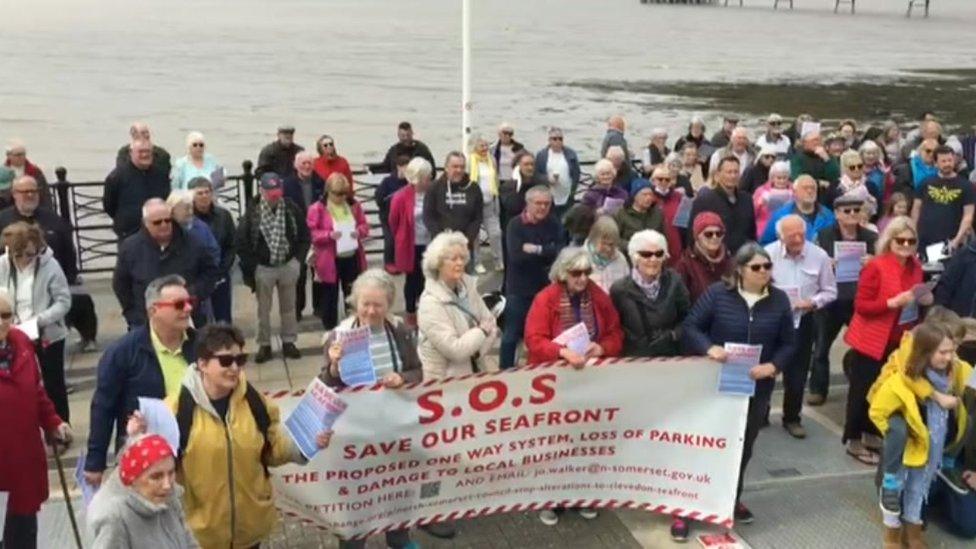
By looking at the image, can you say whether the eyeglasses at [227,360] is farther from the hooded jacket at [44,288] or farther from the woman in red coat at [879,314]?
the woman in red coat at [879,314]

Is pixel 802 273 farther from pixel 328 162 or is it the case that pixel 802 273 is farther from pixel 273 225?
pixel 328 162

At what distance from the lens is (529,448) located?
597 cm

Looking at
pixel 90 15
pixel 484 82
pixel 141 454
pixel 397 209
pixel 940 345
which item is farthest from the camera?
pixel 90 15

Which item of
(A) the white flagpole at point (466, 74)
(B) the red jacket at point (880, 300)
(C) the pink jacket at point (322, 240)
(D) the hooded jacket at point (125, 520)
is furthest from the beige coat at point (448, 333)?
(A) the white flagpole at point (466, 74)

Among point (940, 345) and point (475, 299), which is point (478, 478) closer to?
point (475, 299)

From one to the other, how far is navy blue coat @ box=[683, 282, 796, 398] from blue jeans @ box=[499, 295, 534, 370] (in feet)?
7.63

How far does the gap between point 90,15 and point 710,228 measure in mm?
121343

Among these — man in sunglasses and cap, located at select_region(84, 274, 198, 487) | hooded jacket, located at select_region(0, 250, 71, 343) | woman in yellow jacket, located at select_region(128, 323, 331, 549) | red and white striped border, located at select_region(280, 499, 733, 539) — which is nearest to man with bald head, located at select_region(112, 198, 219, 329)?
hooded jacket, located at select_region(0, 250, 71, 343)

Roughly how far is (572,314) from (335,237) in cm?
397

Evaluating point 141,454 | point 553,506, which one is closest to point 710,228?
point 553,506

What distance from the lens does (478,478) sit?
595 cm

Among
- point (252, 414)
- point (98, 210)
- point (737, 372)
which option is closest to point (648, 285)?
point (737, 372)

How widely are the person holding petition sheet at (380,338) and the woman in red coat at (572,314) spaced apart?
2.68 feet

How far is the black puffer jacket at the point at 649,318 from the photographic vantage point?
6.37 metres
